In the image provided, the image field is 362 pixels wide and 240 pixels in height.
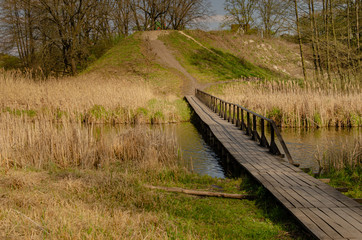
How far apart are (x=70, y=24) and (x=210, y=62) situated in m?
15.1

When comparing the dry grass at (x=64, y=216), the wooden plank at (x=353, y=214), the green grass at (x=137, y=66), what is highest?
the green grass at (x=137, y=66)

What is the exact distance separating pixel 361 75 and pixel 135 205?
13.9 meters

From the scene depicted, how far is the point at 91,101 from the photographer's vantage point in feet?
52.1

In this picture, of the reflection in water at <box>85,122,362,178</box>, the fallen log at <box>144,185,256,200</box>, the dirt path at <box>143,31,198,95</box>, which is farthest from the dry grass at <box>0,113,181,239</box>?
the dirt path at <box>143,31,198,95</box>

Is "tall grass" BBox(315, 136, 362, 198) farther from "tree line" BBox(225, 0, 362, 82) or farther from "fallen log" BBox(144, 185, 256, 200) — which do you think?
"tree line" BBox(225, 0, 362, 82)

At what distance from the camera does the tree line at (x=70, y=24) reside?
27.2 metres

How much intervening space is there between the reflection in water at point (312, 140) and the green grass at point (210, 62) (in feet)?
62.2

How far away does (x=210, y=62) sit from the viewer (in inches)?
1437

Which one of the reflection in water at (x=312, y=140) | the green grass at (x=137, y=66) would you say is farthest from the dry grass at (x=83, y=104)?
the green grass at (x=137, y=66)

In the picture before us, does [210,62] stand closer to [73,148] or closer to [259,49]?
[259,49]

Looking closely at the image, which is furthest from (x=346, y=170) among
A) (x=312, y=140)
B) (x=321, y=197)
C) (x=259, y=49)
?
(x=259, y=49)

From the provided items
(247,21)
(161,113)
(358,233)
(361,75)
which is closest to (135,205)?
(358,233)

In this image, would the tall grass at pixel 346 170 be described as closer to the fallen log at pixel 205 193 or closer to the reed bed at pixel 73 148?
the fallen log at pixel 205 193

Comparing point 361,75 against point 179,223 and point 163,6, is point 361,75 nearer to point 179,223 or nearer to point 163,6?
point 179,223
